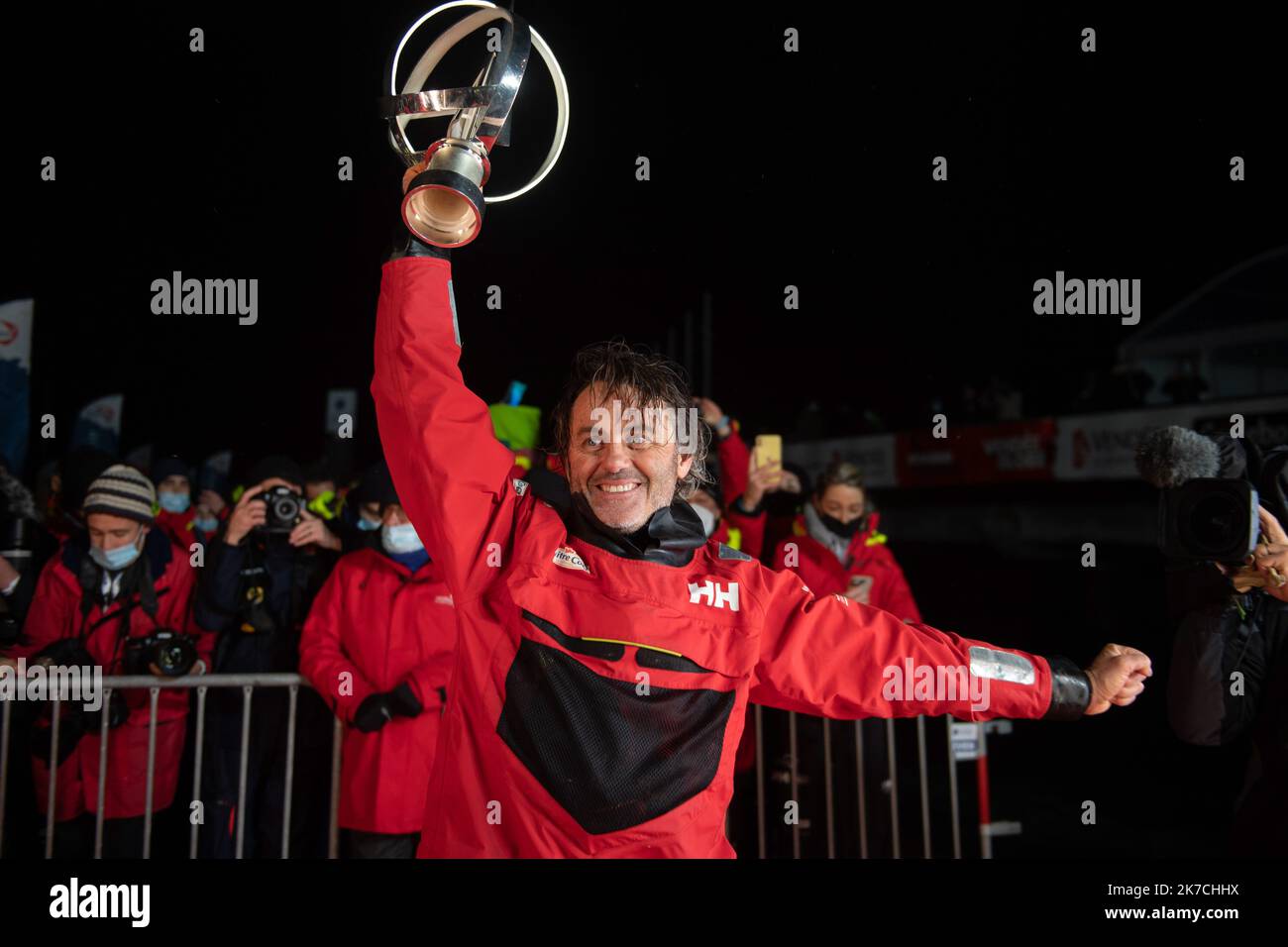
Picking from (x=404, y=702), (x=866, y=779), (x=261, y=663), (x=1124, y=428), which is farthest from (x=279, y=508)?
(x=1124, y=428)

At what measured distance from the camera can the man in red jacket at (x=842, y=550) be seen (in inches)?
185

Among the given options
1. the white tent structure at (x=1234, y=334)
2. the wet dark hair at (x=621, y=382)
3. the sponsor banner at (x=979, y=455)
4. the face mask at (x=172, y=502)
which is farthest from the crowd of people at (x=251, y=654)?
the white tent structure at (x=1234, y=334)

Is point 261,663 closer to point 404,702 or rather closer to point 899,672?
point 404,702

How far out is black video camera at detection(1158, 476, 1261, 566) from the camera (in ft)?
7.29

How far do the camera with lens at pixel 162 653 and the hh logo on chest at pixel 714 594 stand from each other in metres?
2.59

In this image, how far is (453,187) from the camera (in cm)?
191

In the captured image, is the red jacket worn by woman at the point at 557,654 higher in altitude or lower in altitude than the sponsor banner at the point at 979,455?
lower

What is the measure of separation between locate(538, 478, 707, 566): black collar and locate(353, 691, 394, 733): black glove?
5.72ft

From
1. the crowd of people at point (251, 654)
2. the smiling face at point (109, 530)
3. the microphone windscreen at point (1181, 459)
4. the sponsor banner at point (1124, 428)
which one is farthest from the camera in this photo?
the sponsor banner at point (1124, 428)

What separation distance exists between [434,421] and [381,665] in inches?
82.8

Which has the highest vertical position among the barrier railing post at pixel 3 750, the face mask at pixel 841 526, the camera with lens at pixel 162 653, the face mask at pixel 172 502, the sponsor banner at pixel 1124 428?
the sponsor banner at pixel 1124 428

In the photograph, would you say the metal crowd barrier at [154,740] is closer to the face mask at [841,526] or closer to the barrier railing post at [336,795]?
the barrier railing post at [336,795]
